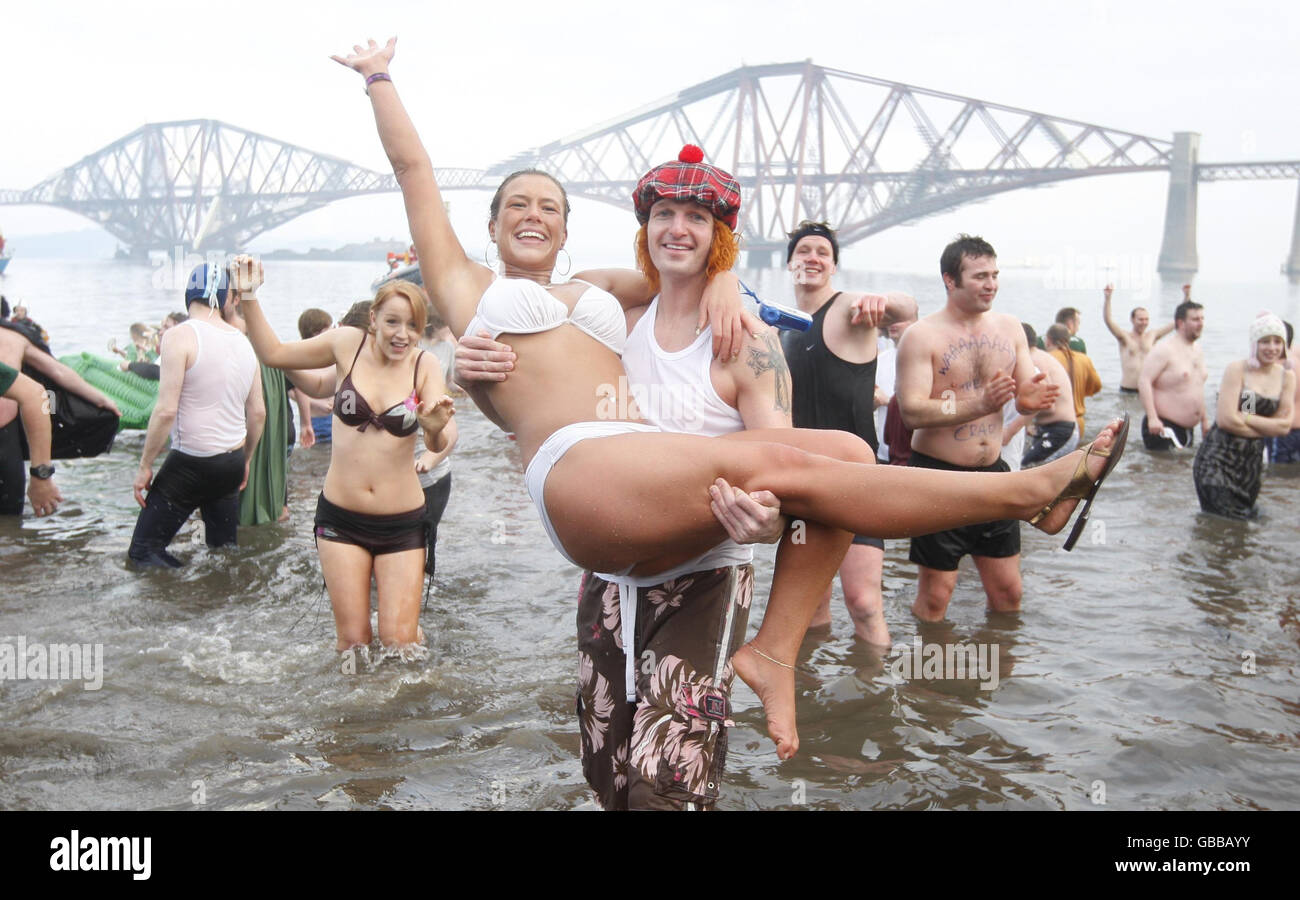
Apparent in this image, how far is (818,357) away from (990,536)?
1.35 metres

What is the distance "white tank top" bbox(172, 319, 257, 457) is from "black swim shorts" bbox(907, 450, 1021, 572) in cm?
427

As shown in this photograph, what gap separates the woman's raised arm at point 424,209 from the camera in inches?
121

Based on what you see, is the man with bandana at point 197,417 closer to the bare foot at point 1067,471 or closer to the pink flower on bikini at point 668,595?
the pink flower on bikini at point 668,595

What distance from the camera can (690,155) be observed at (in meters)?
3.02

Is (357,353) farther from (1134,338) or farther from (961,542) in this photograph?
(1134,338)

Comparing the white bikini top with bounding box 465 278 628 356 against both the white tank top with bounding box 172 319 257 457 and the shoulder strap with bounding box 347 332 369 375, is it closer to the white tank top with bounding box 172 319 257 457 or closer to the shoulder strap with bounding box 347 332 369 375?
the shoulder strap with bounding box 347 332 369 375

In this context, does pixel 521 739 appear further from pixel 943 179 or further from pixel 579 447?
pixel 943 179

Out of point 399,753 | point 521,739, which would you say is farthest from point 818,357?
point 399,753

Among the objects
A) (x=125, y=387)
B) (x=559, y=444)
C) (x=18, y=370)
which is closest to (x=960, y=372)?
(x=559, y=444)

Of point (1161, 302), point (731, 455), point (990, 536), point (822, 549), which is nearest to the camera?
point (731, 455)

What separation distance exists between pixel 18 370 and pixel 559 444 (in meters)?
6.02

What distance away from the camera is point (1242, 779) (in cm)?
412

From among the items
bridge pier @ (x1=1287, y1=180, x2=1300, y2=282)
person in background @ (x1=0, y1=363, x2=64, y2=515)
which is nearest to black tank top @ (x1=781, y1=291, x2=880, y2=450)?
person in background @ (x1=0, y1=363, x2=64, y2=515)

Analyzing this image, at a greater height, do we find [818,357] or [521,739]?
[818,357]
